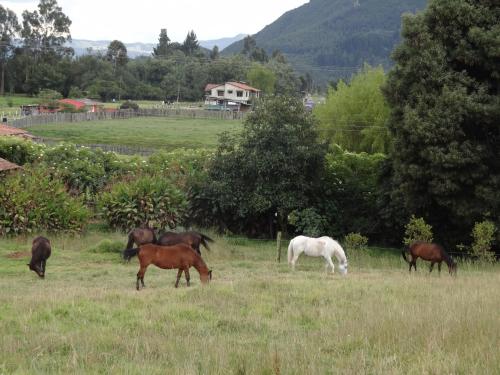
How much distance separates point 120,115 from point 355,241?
7737 cm

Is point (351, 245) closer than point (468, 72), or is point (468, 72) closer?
point (468, 72)

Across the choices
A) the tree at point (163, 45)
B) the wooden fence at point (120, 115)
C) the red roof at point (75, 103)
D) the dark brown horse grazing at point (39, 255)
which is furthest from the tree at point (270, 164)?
the tree at point (163, 45)

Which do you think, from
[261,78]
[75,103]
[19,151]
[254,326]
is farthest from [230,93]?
[254,326]

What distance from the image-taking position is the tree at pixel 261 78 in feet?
429

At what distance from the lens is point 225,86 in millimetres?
128000

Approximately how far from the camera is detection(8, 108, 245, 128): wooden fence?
263ft

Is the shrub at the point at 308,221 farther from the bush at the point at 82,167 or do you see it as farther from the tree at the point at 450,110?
the bush at the point at 82,167

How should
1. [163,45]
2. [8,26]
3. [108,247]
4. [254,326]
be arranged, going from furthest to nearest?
[163,45]
[8,26]
[108,247]
[254,326]

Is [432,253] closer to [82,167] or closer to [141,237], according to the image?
[141,237]

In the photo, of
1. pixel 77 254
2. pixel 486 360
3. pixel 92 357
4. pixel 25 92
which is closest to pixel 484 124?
pixel 77 254

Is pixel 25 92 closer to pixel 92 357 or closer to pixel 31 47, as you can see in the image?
pixel 31 47

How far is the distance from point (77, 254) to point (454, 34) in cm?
1433

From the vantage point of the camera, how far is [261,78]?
13138 cm

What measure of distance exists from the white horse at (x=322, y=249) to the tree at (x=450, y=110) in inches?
196
